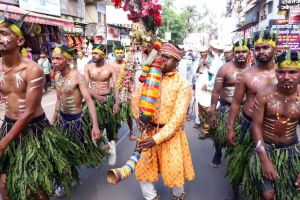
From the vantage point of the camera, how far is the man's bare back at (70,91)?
420 cm

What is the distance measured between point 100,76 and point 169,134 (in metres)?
2.95

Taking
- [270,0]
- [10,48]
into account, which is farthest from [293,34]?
[270,0]

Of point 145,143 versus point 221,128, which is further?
point 221,128

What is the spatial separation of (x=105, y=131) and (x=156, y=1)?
3.16 meters

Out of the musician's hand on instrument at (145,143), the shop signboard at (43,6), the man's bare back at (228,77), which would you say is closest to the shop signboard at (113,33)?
the shop signboard at (43,6)

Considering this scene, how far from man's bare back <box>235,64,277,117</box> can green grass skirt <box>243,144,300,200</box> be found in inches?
33.6

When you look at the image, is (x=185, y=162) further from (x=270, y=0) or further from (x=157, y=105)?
(x=270, y=0)

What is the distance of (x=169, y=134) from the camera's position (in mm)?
3268

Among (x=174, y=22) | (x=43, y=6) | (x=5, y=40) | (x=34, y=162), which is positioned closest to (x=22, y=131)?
(x=34, y=162)

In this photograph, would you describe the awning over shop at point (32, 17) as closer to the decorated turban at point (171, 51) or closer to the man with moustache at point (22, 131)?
the man with moustache at point (22, 131)

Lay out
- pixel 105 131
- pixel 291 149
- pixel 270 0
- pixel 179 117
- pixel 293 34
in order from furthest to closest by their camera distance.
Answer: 1. pixel 270 0
2. pixel 293 34
3. pixel 105 131
4. pixel 179 117
5. pixel 291 149

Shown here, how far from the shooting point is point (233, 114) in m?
3.86

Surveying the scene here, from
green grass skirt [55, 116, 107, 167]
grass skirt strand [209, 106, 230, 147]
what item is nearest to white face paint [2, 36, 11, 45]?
green grass skirt [55, 116, 107, 167]

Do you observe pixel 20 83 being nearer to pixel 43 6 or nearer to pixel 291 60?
pixel 291 60
